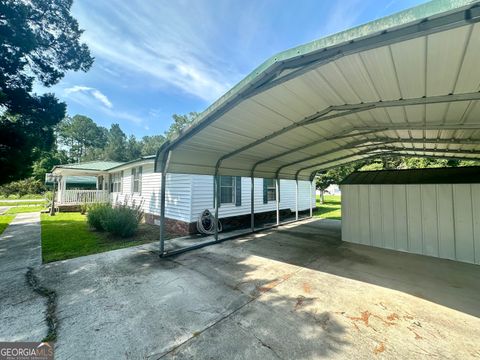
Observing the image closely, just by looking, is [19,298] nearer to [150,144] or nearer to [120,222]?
[120,222]

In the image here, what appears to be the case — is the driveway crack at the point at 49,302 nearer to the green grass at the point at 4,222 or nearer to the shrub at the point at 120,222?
the shrub at the point at 120,222

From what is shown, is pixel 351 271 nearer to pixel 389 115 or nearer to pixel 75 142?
pixel 389 115

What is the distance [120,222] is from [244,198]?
17.4 feet

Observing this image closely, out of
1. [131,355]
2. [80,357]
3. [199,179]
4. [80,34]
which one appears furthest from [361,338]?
[80,34]

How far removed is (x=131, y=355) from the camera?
221 centimetres

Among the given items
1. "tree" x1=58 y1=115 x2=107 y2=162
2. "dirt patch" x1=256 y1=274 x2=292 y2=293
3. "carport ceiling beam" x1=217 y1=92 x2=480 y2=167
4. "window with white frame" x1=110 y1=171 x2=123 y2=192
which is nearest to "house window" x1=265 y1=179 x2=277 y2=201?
"carport ceiling beam" x1=217 y1=92 x2=480 y2=167

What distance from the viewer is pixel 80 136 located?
48406 millimetres

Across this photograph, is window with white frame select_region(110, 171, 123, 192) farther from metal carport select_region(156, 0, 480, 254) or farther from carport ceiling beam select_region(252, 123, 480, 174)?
carport ceiling beam select_region(252, 123, 480, 174)

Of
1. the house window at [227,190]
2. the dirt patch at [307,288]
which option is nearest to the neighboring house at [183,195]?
the house window at [227,190]

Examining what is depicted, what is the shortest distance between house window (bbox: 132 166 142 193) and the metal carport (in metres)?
6.45

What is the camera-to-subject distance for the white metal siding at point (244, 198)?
825cm

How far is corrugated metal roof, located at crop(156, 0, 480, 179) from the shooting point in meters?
2.12

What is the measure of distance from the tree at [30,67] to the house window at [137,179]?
4006mm

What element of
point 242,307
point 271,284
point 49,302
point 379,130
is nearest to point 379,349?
point 242,307
